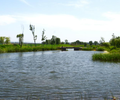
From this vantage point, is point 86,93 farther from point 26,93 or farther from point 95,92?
point 26,93

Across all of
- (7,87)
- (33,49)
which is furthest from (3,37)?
(7,87)

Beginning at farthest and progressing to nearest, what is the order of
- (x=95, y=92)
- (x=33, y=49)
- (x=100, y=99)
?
(x=33, y=49) < (x=95, y=92) < (x=100, y=99)

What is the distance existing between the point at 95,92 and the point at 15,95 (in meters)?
5.15

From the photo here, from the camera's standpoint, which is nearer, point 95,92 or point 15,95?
point 15,95

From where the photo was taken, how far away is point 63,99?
9.19 m

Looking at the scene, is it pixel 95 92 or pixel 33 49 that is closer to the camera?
pixel 95 92

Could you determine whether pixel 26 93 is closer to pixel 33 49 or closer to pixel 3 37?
pixel 33 49

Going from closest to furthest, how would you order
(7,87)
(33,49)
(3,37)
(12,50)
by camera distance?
1. (7,87)
2. (12,50)
3. (33,49)
4. (3,37)

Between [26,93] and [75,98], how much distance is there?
3234 mm

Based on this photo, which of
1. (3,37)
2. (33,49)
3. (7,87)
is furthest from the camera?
(3,37)

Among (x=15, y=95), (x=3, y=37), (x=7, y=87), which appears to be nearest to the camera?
(x=15, y=95)

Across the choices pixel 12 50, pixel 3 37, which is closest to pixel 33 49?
pixel 12 50

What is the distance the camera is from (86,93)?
10.5 metres

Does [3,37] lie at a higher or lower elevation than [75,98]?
higher
